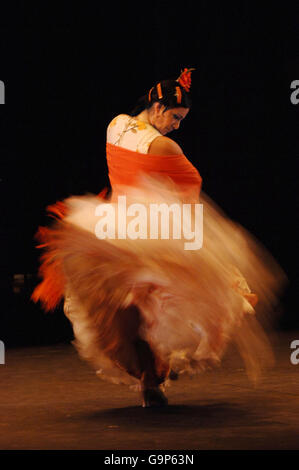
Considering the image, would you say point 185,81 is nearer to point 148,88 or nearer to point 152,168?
point 152,168

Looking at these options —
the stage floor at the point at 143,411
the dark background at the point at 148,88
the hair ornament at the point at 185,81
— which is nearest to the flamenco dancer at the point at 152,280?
the hair ornament at the point at 185,81

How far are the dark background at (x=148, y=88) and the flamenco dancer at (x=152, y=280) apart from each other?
12.7ft

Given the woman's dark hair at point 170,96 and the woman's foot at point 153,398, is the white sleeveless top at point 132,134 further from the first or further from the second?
the woman's foot at point 153,398

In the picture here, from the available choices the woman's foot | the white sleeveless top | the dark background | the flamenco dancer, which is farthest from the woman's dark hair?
the dark background

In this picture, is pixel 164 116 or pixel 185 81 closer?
pixel 164 116

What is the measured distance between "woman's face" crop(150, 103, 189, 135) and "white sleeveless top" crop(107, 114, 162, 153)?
0.07m

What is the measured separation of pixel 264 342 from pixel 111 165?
4.08ft

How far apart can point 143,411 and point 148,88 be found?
18.8 ft

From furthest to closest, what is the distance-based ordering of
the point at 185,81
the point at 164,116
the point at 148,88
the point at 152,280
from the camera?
the point at 148,88 → the point at 185,81 → the point at 164,116 → the point at 152,280

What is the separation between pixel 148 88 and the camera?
10.6 metres

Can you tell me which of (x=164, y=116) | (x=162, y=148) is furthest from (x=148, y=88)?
(x=162, y=148)

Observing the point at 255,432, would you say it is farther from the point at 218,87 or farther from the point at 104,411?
the point at 218,87

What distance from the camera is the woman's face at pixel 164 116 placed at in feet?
18.6
